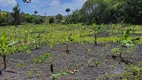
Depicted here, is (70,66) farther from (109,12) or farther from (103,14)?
(103,14)

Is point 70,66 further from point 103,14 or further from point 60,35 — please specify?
point 103,14

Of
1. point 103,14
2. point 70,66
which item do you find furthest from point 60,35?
Answer: point 103,14

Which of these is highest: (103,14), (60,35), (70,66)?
(103,14)

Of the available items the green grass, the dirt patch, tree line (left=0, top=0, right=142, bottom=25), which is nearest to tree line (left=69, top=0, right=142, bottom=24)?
tree line (left=0, top=0, right=142, bottom=25)

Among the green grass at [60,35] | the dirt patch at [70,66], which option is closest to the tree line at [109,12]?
the green grass at [60,35]

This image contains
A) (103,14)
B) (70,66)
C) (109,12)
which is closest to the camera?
(70,66)

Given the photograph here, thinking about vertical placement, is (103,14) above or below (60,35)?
above

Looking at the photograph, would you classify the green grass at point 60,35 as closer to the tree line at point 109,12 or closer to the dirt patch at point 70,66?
the dirt patch at point 70,66

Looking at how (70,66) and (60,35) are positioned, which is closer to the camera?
(70,66)

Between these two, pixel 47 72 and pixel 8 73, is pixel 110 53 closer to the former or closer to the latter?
pixel 47 72

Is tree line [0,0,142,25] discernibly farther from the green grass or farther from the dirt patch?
the dirt patch

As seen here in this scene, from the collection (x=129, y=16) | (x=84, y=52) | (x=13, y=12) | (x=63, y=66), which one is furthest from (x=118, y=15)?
(x=63, y=66)

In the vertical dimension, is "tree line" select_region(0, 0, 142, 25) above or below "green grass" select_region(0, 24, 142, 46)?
above

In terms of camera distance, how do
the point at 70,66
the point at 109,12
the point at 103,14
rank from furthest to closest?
the point at 103,14 → the point at 109,12 → the point at 70,66
